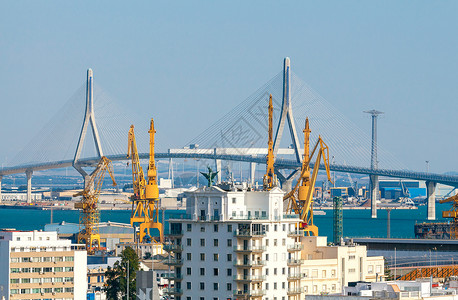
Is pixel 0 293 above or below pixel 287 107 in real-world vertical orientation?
below

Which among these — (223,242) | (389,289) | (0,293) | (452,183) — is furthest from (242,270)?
(452,183)

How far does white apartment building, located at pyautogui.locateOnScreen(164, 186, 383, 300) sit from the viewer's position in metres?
36.7

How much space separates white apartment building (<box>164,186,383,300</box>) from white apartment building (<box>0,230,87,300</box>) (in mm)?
9463

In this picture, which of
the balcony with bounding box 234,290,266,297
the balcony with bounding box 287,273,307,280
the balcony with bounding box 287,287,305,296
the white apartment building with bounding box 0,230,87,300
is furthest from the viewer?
the white apartment building with bounding box 0,230,87,300

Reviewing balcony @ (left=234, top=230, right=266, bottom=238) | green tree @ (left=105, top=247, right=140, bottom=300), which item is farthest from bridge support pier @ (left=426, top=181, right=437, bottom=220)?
balcony @ (left=234, top=230, right=266, bottom=238)

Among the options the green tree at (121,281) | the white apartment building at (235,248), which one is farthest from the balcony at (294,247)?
the green tree at (121,281)

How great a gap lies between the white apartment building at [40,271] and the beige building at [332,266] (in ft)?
29.1

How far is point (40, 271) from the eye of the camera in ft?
157

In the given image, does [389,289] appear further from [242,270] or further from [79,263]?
[79,263]

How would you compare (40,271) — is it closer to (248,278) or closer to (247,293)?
(248,278)

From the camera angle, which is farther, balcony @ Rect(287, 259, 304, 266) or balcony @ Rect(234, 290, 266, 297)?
balcony @ Rect(287, 259, 304, 266)

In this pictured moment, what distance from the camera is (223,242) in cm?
3731

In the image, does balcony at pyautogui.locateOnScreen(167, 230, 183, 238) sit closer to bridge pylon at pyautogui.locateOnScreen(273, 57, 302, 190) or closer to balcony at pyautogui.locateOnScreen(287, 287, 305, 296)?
balcony at pyautogui.locateOnScreen(287, 287, 305, 296)

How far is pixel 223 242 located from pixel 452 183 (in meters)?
89.9
